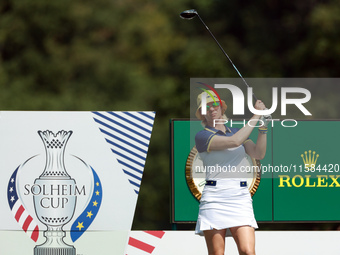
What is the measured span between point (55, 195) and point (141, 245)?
3.73ft

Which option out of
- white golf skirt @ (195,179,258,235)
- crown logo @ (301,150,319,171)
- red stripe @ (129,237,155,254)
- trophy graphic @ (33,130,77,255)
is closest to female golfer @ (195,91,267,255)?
white golf skirt @ (195,179,258,235)

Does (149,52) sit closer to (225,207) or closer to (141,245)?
(141,245)

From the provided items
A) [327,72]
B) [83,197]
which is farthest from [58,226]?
[327,72]

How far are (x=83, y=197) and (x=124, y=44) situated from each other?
970cm

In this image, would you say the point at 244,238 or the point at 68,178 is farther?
the point at 68,178

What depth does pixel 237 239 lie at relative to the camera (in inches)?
310

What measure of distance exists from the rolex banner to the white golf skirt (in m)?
1.16

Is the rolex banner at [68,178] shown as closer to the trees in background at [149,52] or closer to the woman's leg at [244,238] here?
the woman's leg at [244,238]

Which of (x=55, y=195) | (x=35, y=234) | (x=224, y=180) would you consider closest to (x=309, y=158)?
(x=224, y=180)

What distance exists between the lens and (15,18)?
17.8 m

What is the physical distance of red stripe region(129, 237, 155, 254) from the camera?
847cm

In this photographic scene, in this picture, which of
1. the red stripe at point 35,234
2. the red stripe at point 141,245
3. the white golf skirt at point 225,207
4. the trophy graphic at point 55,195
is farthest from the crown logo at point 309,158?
the red stripe at point 35,234

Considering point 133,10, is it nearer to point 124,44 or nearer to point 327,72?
point 124,44

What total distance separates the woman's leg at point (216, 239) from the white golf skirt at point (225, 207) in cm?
9
